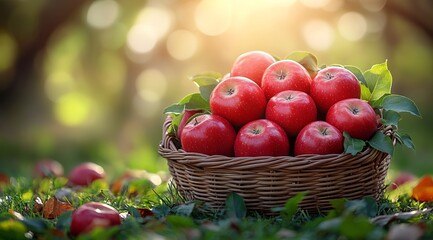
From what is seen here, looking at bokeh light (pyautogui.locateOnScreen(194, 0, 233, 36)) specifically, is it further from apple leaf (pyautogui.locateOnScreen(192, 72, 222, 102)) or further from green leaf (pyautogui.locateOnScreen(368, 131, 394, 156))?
Result: green leaf (pyautogui.locateOnScreen(368, 131, 394, 156))

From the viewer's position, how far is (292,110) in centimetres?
268

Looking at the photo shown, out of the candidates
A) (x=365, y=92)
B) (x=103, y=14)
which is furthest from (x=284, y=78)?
(x=103, y=14)

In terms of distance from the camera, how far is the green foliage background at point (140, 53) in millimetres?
7285

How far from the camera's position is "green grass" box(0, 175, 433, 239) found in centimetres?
197

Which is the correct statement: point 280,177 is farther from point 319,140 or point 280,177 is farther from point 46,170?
point 46,170

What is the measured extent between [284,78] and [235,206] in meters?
0.63

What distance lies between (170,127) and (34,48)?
4.73 metres

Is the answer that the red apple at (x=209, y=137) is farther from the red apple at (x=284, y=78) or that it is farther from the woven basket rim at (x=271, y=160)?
the red apple at (x=284, y=78)

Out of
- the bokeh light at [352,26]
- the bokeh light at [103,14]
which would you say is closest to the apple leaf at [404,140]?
the bokeh light at [103,14]

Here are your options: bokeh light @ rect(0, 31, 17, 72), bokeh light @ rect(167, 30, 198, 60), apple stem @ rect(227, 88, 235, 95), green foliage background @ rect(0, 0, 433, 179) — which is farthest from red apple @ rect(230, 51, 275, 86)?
bokeh light @ rect(167, 30, 198, 60)

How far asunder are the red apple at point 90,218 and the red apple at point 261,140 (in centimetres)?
58

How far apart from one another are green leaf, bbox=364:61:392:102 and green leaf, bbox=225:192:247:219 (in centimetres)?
81

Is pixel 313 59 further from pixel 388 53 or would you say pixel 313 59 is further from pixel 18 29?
pixel 388 53

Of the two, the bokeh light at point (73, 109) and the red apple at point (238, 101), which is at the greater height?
the red apple at point (238, 101)
